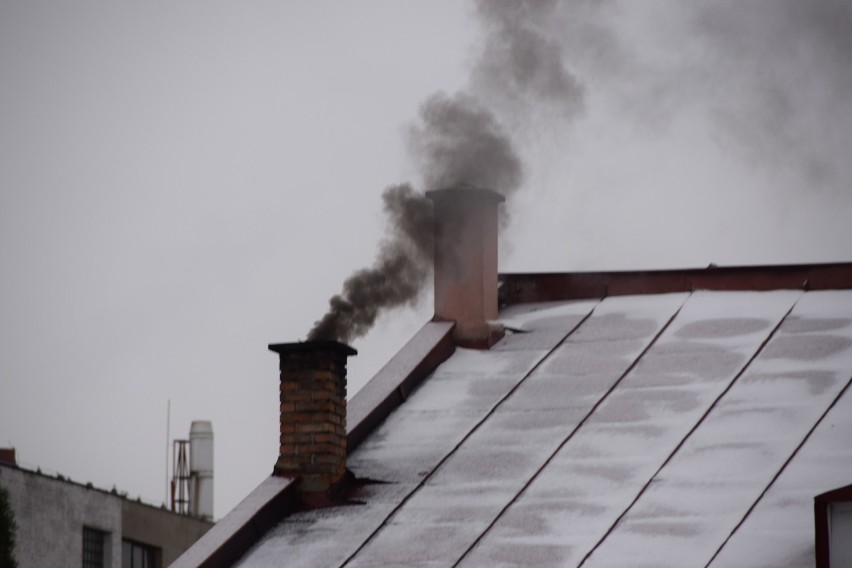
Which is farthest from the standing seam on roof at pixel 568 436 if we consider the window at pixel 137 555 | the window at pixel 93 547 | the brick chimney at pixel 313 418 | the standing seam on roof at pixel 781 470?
the window at pixel 137 555

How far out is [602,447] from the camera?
1605 centimetres

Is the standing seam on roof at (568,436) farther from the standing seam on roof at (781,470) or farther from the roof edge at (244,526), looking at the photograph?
the roof edge at (244,526)

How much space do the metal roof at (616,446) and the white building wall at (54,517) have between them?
2445cm

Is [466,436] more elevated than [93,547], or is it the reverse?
[93,547]

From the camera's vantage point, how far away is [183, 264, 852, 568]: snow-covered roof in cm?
1460

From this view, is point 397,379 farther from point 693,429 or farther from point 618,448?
point 693,429

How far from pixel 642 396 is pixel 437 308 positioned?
3087mm

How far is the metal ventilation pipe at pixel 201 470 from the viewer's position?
5047 centimetres

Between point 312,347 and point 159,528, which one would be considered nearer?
point 312,347

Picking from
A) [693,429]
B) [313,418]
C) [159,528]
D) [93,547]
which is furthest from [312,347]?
[159,528]

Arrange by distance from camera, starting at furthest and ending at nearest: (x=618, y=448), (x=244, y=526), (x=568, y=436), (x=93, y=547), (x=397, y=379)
→ 1. (x=93, y=547)
2. (x=397, y=379)
3. (x=568, y=436)
4. (x=618, y=448)
5. (x=244, y=526)

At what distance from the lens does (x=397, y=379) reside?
18.0 metres

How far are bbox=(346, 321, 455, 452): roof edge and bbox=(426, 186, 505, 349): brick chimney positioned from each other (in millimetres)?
270

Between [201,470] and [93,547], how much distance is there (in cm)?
690
